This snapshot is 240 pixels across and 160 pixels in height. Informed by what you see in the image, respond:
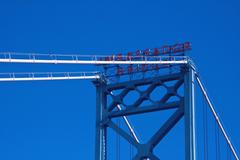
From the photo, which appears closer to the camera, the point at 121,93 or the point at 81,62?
the point at 81,62

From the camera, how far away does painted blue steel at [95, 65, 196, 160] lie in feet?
206

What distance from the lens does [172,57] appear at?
64.6 m

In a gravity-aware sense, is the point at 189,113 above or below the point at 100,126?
above

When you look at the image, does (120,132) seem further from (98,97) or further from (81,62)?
(81,62)

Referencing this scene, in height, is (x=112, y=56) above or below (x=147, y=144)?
above

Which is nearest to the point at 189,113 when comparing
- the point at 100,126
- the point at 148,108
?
the point at 148,108

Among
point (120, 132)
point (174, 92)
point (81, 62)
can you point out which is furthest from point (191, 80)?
point (81, 62)

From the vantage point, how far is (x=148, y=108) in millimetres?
64438

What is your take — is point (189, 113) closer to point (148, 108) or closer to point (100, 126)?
point (148, 108)

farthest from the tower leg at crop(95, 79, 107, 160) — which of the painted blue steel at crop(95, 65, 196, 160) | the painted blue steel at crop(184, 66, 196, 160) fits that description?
the painted blue steel at crop(184, 66, 196, 160)

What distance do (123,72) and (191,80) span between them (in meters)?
4.99

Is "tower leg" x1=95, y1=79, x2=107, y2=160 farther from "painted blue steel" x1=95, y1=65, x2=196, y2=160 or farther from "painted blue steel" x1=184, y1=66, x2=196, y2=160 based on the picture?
"painted blue steel" x1=184, y1=66, x2=196, y2=160

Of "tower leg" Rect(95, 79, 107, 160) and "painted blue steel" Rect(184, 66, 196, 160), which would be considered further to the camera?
"tower leg" Rect(95, 79, 107, 160)

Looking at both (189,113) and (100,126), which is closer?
(189,113)
